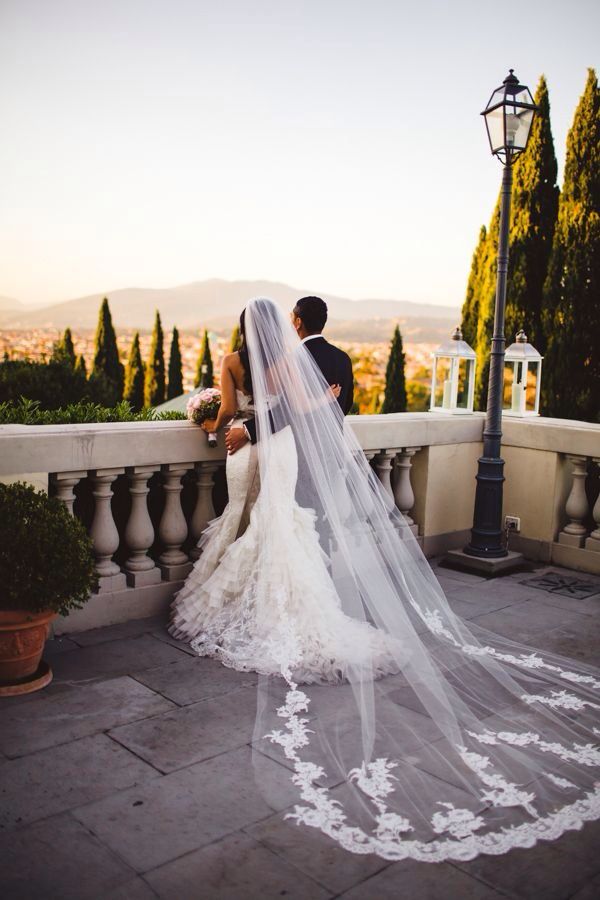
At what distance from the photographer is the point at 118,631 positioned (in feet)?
14.5

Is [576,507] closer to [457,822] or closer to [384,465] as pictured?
[384,465]

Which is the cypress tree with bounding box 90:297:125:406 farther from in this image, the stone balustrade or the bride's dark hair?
the bride's dark hair

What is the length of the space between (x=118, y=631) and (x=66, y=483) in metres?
0.91

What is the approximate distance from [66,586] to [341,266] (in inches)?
2551

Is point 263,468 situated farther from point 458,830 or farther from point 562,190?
point 562,190

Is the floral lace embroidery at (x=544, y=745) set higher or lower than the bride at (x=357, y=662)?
lower

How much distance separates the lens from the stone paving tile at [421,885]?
2225 millimetres

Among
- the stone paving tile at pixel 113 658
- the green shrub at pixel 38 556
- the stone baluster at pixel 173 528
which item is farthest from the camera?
the stone baluster at pixel 173 528

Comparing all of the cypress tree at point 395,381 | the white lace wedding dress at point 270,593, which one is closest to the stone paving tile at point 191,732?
the white lace wedding dress at point 270,593

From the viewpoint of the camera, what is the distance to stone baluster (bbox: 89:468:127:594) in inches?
173

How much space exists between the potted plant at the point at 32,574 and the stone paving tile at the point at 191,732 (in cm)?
63

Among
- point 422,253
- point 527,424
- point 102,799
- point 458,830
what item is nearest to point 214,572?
point 102,799

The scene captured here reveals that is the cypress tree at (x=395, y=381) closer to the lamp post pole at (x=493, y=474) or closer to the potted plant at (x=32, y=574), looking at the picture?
the lamp post pole at (x=493, y=474)

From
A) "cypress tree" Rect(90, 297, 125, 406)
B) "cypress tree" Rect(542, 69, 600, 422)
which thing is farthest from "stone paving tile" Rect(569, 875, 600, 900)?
"cypress tree" Rect(90, 297, 125, 406)
